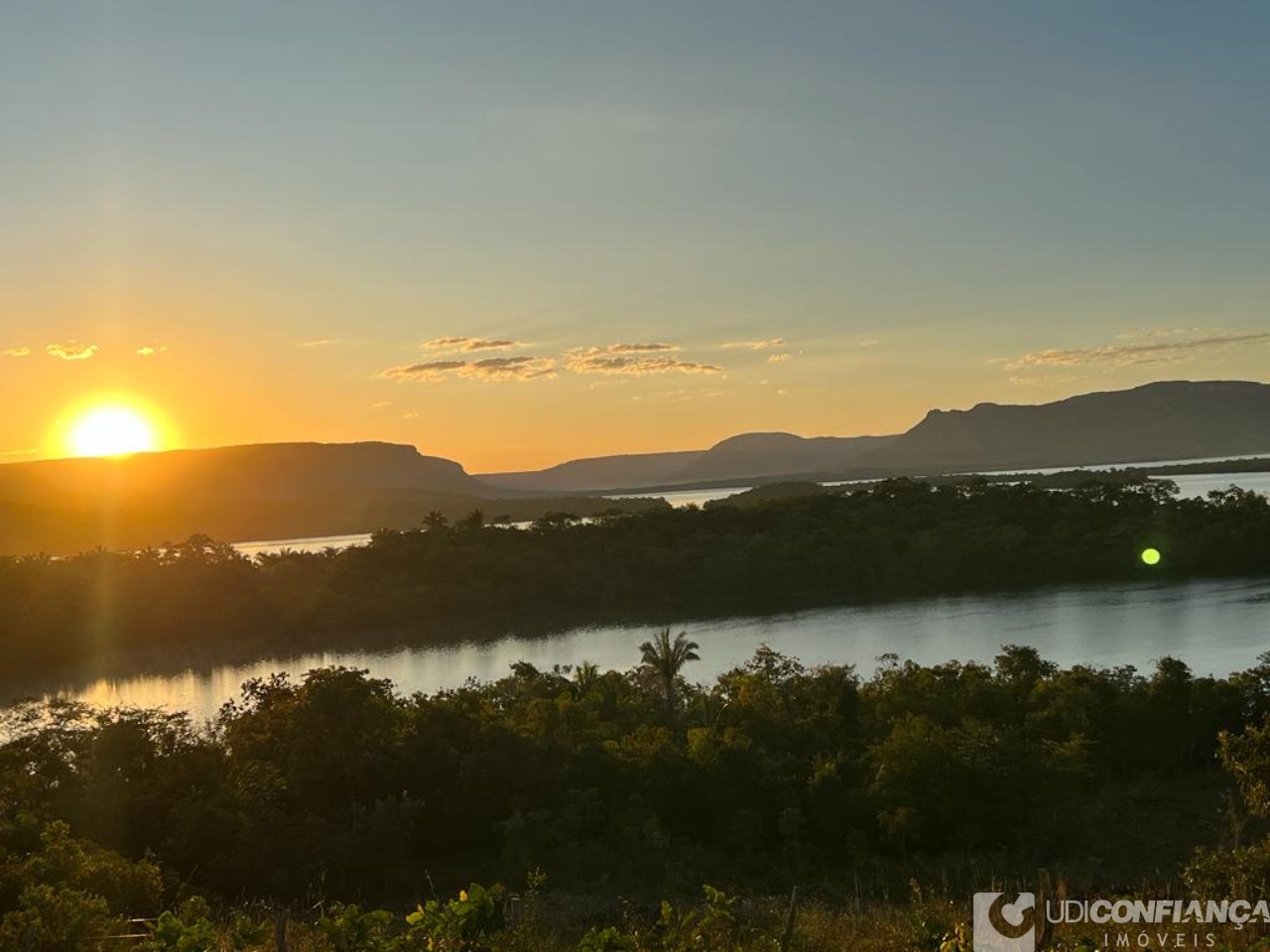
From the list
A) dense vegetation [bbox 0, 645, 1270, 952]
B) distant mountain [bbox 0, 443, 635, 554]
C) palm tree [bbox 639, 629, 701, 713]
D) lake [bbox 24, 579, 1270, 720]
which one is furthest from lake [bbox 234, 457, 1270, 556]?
dense vegetation [bbox 0, 645, 1270, 952]

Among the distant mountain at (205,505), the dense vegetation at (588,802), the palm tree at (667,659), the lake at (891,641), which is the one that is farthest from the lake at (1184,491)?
the dense vegetation at (588,802)

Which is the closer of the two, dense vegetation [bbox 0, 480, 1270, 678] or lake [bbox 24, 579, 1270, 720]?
lake [bbox 24, 579, 1270, 720]

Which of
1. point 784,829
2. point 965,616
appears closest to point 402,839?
point 784,829

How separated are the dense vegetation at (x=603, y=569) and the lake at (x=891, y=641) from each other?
210 inches

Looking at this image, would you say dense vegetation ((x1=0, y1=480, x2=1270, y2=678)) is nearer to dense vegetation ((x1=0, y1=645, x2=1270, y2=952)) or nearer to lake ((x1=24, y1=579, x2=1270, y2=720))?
lake ((x1=24, y1=579, x2=1270, y2=720))

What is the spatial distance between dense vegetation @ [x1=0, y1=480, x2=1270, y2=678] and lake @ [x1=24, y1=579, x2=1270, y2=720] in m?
5.33

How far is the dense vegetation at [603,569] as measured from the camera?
6288cm

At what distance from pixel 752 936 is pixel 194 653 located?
56.5 metres

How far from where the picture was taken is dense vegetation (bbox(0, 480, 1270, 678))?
62.9m

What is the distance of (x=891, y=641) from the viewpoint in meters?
53.9

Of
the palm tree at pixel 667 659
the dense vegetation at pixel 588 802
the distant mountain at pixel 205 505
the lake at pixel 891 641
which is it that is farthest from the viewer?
the distant mountain at pixel 205 505

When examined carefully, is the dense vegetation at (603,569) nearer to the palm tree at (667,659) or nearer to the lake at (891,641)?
the lake at (891,641)

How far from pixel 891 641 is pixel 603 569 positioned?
84.9 ft

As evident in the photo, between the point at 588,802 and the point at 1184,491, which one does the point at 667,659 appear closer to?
the point at 588,802
